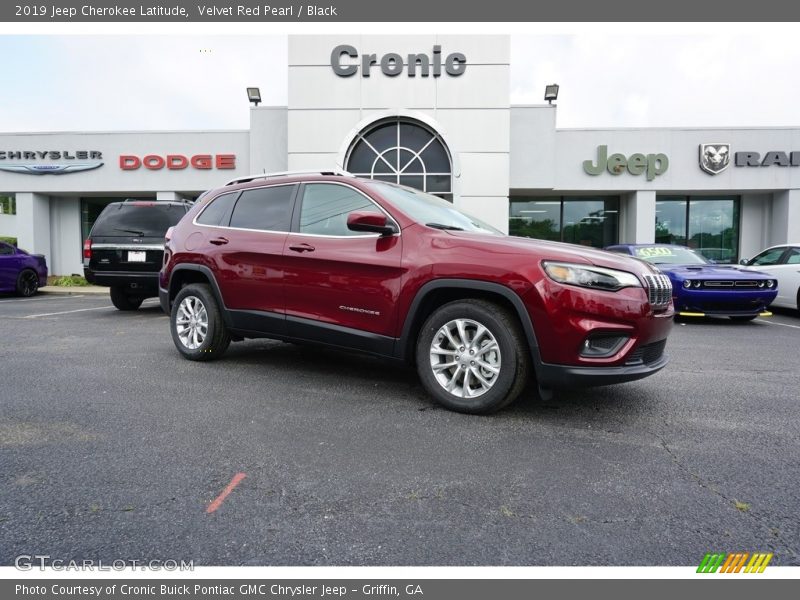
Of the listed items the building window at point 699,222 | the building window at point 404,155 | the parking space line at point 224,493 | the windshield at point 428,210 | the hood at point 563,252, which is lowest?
the parking space line at point 224,493

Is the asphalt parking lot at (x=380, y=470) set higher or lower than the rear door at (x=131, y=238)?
lower

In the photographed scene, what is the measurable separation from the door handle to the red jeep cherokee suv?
13mm

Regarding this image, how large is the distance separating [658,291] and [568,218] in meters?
16.4

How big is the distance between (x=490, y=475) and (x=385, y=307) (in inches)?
62.3

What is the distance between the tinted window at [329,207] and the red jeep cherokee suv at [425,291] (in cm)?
1

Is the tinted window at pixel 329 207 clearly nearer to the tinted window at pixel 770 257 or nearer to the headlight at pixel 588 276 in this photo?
the headlight at pixel 588 276

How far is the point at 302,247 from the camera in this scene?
432 centimetres

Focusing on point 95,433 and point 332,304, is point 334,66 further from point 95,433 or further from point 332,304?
point 95,433

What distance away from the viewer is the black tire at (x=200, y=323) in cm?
503

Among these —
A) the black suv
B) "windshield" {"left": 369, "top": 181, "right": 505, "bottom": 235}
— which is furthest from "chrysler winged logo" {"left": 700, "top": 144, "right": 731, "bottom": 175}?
the black suv

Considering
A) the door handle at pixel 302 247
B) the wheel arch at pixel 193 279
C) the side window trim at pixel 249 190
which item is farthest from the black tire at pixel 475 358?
the wheel arch at pixel 193 279

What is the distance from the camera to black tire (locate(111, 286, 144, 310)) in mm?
9648

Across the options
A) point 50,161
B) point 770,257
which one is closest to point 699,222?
point 770,257

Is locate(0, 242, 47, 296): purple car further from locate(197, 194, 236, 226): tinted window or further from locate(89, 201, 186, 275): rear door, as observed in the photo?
locate(197, 194, 236, 226): tinted window
